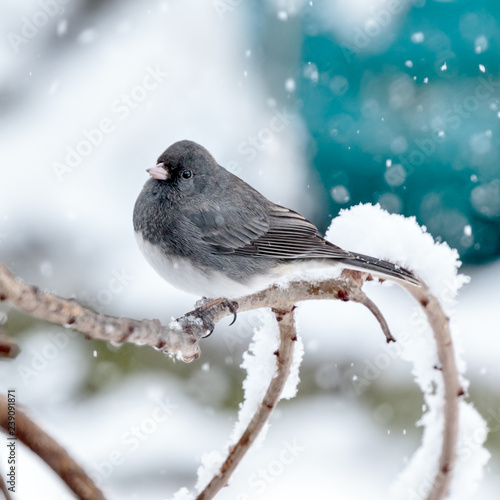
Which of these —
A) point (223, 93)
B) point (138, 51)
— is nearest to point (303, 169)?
point (223, 93)

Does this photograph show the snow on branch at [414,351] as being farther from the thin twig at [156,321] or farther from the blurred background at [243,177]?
the blurred background at [243,177]

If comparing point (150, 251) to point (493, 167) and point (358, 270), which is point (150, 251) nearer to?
point (358, 270)

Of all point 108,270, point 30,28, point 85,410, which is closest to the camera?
point 85,410

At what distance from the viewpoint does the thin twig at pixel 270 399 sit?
4.22 feet

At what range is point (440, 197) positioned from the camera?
141 inches

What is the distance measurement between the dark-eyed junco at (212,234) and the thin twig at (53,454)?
112 cm

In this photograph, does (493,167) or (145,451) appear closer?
(145,451)

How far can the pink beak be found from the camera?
157 cm

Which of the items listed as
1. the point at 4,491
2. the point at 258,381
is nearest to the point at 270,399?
the point at 258,381

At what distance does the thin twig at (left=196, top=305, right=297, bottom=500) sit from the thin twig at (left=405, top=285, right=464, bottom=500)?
0.30 m

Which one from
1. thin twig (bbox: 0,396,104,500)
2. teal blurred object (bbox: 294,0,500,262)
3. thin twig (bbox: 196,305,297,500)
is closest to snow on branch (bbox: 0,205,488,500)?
thin twig (bbox: 196,305,297,500)

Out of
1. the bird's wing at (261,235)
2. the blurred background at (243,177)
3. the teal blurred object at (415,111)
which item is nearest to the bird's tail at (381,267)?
the bird's wing at (261,235)

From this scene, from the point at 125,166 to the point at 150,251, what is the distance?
1.45 metres

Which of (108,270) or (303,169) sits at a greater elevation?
(303,169)
